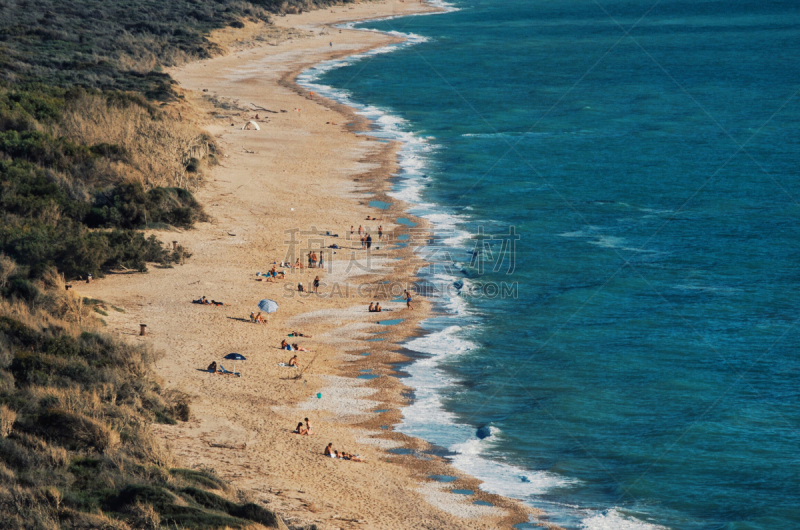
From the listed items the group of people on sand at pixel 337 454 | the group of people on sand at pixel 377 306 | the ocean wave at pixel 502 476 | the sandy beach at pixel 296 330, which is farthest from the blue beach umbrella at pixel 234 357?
the ocean wave at pixel 502 476

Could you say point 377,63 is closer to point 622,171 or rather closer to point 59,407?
point 622,171

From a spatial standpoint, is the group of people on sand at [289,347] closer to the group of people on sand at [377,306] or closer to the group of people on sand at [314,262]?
the group of people on sand at [377,306]

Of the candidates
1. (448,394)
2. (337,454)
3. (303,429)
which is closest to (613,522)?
(337,454)

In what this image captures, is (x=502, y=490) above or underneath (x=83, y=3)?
underneath

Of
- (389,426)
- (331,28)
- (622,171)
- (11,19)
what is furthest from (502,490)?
(331,28)

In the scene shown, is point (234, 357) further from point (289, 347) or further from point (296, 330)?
point (296, 330)

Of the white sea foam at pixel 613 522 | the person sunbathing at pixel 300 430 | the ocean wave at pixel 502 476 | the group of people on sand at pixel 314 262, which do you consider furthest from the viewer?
the group of people on sand at pixel 314 262
